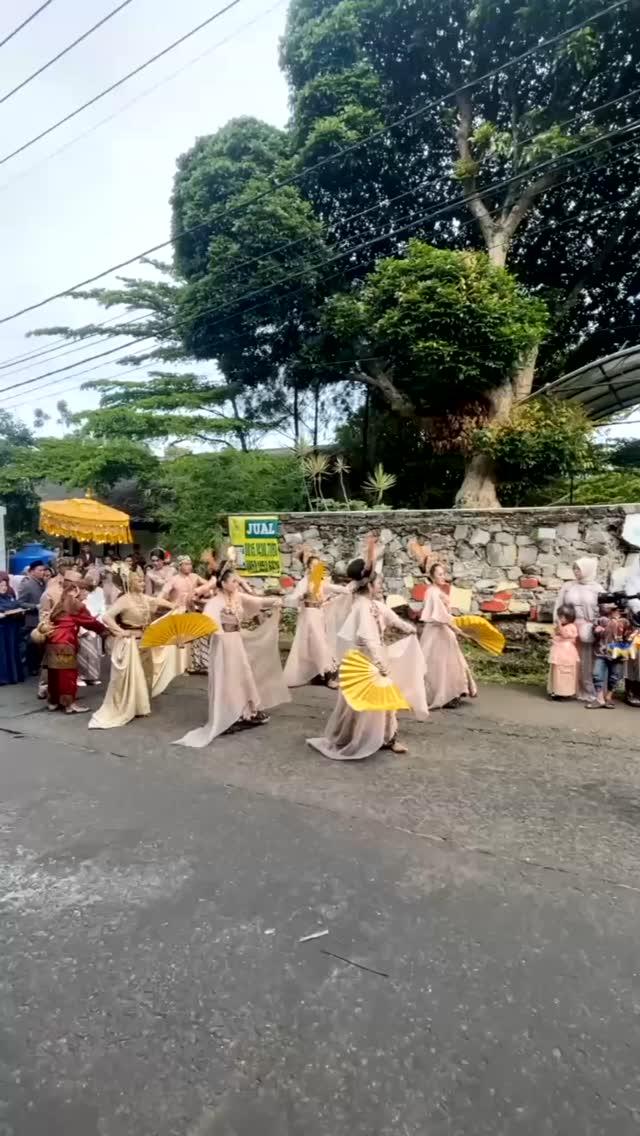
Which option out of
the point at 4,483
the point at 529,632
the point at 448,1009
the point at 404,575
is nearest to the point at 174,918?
the point at 448,1009

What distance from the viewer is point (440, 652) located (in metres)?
7.82

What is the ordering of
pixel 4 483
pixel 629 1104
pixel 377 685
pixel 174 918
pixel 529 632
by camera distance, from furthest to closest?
pixel 4 483, pixel 529 632, pixel 377 685, pixel 174 918, pixel 629 1104

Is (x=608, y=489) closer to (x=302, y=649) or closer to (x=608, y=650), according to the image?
(x=608, y=650)

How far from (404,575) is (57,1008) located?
8593 mm

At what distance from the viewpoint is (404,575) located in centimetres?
1092

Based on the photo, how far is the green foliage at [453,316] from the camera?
13492 mm

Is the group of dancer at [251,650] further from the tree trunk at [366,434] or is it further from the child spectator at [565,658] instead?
the tree trunk at [366,434]

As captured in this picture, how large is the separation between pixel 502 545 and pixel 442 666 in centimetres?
290

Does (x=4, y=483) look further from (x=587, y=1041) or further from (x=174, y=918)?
(x=587, y=1041)

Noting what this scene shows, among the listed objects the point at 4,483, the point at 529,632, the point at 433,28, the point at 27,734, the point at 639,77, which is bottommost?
the point at 27,734

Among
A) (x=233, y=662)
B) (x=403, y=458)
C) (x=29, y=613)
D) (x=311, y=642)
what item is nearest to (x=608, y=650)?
(x=311, y=642)

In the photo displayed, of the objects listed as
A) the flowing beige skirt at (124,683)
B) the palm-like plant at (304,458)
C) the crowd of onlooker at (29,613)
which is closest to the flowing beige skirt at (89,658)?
the crowd of onlooker at (29,613)

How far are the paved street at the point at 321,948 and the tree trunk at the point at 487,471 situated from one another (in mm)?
9172

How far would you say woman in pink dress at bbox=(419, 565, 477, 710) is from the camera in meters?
7.72
